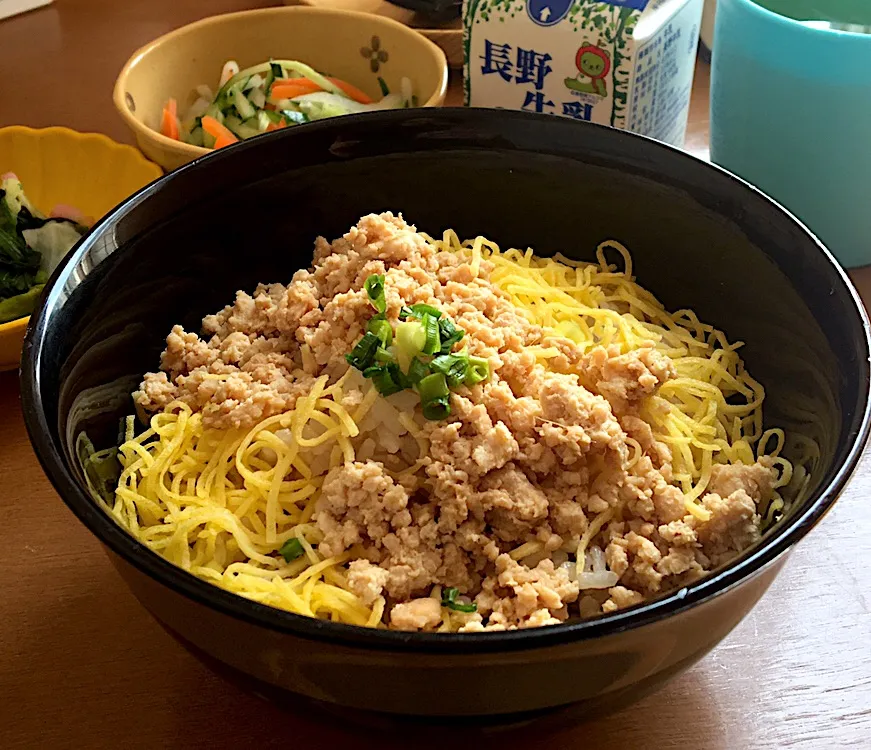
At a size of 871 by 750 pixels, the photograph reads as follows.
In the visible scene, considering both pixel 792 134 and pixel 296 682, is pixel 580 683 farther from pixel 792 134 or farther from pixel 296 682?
pixel 792 134

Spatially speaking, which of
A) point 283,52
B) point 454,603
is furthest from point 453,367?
point 283,52

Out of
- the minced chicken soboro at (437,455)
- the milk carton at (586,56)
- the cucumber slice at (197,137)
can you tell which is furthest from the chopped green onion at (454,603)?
the cucumber slice at (197,137)

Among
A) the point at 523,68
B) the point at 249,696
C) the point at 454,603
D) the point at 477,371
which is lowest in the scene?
the point at 249,696

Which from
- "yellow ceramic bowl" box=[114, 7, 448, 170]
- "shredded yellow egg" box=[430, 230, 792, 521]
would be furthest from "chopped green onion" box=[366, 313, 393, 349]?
"yellow ceramic bowl" box=[114, 7, 448, 170]

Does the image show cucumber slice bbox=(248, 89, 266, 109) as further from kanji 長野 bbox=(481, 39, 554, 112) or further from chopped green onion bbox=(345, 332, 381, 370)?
chopped green onion bbox=(345, 332, 381, 370)

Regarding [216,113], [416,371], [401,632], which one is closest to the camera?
[401,632]

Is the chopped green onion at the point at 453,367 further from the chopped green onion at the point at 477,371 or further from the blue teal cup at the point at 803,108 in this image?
the blue teal cup at the point at 803,108

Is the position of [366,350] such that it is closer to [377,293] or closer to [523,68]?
[377,293]
